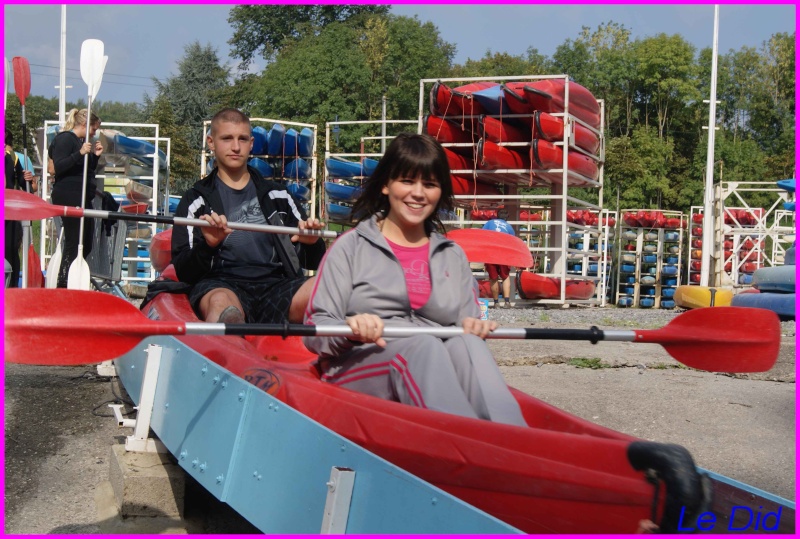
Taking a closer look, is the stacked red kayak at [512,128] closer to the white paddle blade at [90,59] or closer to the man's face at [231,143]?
the white paddle blade at [90,59]

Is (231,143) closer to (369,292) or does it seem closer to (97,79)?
(369,292)

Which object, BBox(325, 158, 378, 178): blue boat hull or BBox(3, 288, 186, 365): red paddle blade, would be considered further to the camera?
BBox(325, 158, 378, 178): blue boat hull

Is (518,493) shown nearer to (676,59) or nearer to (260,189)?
(260,189)

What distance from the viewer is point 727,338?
338cm

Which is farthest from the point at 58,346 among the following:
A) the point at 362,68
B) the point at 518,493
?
the point at 362,68

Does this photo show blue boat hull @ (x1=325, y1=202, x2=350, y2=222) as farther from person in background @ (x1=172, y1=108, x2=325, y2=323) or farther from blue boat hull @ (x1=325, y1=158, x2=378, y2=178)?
person in background @ (x1=172, y1=108, x2=325, y2=323)

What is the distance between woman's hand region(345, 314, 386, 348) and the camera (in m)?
2.87

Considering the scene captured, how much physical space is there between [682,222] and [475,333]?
2043cm

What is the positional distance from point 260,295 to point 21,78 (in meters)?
5.88

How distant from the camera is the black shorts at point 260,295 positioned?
443 centimetres

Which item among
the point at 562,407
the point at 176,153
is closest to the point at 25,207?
the point at 562,407

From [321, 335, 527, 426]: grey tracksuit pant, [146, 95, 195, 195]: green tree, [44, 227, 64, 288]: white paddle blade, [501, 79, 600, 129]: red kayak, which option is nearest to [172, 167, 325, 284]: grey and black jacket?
[321, 335, 527, 426]: grey tracksuit pant

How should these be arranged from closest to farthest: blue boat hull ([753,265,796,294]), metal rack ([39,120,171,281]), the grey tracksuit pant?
the grey tracksuit pant → blue boat hull ([753,265,796,294]) → metal rack ([39,120,171,281])

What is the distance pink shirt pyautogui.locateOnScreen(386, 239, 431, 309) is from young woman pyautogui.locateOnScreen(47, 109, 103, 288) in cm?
539
